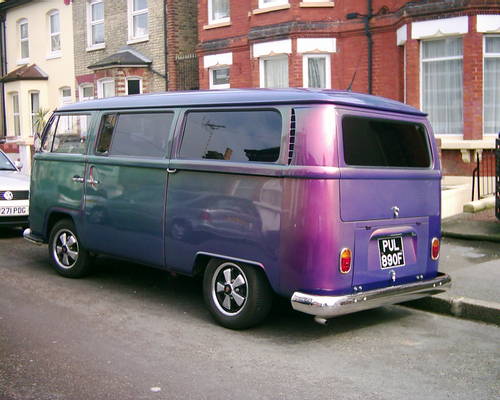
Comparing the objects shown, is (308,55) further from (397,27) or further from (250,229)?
(250,229)

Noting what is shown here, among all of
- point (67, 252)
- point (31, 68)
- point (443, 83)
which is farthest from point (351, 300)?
point (31, 68)

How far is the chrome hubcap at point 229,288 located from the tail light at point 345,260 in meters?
0.92

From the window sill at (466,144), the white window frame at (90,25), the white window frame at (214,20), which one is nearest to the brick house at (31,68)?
the white window frame at (90,25)

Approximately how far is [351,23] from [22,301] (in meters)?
13.0

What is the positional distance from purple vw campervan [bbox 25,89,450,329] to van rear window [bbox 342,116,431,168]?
0.01 metres

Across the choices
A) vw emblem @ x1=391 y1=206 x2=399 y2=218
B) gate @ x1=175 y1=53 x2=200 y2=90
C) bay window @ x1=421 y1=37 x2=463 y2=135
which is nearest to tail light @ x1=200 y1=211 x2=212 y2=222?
vw emblem @ x1=391 y1=206 x2=399 y2=218

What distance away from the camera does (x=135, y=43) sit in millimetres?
22953

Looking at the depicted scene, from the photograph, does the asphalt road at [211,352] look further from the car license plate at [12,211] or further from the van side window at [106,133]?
the car license plate at [12,211]

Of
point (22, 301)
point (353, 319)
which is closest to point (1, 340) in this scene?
point (22, 301)

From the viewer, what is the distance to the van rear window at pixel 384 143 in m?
5.74

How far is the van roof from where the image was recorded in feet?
18.4

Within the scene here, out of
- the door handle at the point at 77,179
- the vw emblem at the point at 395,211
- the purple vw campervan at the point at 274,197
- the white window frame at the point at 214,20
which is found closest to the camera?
the purple vw campervan at the point at 274,197

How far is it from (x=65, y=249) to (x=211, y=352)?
340cm

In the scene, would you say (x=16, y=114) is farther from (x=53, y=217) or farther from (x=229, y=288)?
(x=229, y=288)
